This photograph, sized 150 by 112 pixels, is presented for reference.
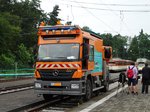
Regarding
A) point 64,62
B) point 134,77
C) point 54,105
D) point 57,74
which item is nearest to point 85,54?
point 64,62

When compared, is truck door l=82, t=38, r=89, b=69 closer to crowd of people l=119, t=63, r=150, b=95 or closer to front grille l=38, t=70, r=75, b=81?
→ front grille l=38, t=70, r=75, b=81

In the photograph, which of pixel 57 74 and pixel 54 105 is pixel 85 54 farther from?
pixel 54 105

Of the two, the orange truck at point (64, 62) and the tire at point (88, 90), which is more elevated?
the orange truck at point (64, 62)

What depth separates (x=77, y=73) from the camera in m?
16.6

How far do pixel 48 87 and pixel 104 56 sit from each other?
6.36 metres

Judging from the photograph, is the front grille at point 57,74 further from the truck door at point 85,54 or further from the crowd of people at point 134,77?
the crowd of people at point 134,77

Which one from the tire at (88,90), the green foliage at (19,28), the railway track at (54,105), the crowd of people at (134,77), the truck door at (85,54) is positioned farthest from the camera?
the green foliage at (19,28)

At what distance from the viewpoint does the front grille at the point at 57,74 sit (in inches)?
655

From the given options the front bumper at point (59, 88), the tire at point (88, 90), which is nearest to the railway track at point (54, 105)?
the tire at point (88, 90)

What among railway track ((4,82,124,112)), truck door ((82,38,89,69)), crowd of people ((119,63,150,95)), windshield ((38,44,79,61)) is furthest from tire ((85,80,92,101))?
crowd of people ((119,63,150,95))

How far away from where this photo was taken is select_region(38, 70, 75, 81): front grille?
655 inches

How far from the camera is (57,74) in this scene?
16.8m

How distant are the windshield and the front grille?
0.53m

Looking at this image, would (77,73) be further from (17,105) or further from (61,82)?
(17,105)
